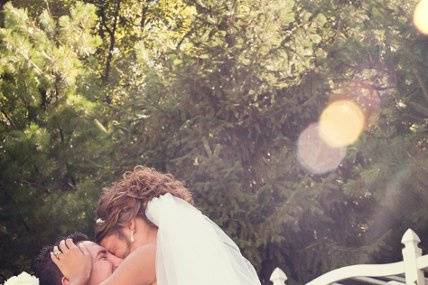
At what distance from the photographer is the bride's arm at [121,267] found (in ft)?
8.21

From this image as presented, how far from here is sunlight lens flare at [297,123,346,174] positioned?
31.7 feet

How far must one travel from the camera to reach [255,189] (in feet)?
33.7

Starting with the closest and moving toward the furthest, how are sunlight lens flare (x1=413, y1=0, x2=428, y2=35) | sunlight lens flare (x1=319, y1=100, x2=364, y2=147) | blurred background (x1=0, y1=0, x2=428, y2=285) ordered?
sunlight lens flare (x1=413, y1=0, x2=428, y2=35) → blurred background (x1=0, y1=0, x2=428, y2=285) → sunlight lens flare (x1=319, y1=100, x2=364, y2=147)

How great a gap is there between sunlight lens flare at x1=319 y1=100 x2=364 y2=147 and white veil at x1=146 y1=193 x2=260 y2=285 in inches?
243

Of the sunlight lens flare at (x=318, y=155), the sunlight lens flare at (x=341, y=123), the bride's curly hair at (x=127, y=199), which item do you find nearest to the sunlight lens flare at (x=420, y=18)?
the sunlight lens flare at (x=341, y=123)

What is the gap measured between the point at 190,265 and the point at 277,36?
23.2 ft

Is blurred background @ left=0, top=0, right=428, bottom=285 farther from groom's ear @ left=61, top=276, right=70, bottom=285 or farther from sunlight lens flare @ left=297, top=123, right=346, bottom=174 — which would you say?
groom's ear @ left=61, top=276, right=70, bottom=285

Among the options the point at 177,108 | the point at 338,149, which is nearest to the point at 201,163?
the point at 177,108

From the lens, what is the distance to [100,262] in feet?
8.80

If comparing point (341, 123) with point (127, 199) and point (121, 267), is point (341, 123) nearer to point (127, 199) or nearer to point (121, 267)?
point (127, 199)

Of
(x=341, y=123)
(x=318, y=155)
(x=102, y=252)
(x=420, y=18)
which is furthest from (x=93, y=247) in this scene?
(x=318, y=155)

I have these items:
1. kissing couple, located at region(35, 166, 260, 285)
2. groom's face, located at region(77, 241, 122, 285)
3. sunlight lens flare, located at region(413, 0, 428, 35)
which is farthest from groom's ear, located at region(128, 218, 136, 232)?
sunlight lens flare, located at region(413, 0, 428, 35)

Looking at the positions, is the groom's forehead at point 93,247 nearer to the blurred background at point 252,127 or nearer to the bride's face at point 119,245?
the bride's face at point 119,245

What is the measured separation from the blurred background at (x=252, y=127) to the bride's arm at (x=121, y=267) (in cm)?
552
